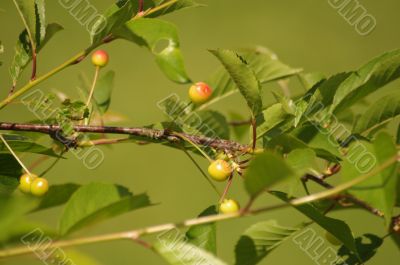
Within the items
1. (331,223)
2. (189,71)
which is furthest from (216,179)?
(189,71)

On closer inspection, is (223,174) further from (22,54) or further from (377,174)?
(22,54)

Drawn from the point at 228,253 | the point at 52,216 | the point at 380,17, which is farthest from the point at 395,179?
the point at 380,17

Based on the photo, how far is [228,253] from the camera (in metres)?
2.25

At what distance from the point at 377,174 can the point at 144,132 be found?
24 cm

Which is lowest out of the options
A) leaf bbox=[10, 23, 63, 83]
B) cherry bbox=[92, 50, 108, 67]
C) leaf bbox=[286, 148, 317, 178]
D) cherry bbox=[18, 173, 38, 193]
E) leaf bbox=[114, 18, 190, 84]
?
leaf bbox=[286, 148, 317, 178]

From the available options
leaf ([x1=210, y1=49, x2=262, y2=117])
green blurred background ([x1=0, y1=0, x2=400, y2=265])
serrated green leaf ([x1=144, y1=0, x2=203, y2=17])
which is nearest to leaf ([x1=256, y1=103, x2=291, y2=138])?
leaf ([x1=210, y1=49, x2=262, y2=117])

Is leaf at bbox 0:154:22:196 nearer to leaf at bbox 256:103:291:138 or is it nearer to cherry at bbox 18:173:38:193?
cherry at bbox 18:173:38:193

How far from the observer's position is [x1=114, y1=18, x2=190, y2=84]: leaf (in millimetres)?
518

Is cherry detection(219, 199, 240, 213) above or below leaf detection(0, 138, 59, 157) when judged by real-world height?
below

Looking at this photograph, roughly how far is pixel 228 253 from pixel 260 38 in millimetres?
1506

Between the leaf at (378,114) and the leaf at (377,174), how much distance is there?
102 millimetres

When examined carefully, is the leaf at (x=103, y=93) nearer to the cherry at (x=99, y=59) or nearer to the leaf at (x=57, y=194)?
the cherry at (x=99, y=59)

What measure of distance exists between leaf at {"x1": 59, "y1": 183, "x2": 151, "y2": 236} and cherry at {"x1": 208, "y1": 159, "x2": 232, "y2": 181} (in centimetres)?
8

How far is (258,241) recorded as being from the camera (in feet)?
1.66
